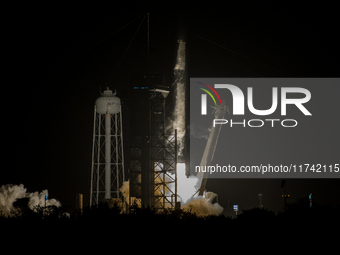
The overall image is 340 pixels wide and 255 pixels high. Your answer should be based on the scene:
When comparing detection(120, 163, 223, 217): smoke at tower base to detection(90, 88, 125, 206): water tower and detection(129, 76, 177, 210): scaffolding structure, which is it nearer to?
detection(90, 88, 125, 206): water tower

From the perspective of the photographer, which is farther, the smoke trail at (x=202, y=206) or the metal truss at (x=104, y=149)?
the smoke trail at (x=202, y=206)

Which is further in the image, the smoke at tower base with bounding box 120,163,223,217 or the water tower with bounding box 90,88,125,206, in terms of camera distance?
the smoke at tower base with bounding box 120,163,223,217

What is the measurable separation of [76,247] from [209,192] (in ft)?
118

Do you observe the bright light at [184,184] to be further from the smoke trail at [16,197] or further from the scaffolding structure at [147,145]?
the smoke trail at [16,197]

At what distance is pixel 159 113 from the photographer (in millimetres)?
53188

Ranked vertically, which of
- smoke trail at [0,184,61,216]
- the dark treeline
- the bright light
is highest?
the bright light

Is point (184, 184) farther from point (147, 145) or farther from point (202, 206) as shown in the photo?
point (147, 145)

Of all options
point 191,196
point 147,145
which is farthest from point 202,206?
point 147,145

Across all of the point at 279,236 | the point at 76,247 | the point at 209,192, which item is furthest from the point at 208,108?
the point at 76,247

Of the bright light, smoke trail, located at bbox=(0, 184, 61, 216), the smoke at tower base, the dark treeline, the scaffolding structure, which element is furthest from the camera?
the bright light

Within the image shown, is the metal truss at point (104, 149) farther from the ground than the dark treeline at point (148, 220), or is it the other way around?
the metal truss at point (104, 149)

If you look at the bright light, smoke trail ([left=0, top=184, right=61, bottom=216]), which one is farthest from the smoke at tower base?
smoke trail ([left=0, top=184, right=61, bottom=216])

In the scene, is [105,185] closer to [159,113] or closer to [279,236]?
[159,113]

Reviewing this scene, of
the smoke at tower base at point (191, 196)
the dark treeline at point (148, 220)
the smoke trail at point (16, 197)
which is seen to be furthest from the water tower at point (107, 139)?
the dark treeline at point (148, 220)
